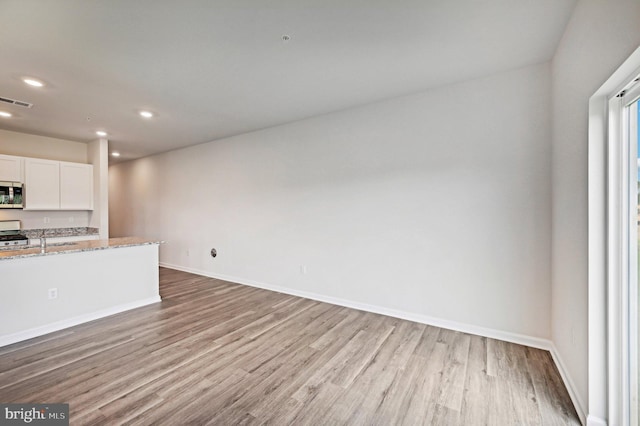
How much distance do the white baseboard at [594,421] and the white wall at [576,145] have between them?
23mm

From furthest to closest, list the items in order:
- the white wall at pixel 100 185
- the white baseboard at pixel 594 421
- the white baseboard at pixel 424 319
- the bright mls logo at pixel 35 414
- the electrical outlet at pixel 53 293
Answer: the white wall at pixel 100 185, the electrical outlet at pixel 53 293, the white baseboard at pixel 424 319, the bright mls logo at pixel 35 414, the white baseboard at pixel 594 421

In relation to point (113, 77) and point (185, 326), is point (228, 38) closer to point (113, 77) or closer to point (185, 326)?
point (113, 77)

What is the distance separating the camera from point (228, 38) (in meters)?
2.23

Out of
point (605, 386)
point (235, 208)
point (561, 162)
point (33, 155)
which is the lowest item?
point (605, 386)

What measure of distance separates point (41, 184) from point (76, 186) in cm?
47

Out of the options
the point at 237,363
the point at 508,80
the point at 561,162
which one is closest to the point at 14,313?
the point at 237,363

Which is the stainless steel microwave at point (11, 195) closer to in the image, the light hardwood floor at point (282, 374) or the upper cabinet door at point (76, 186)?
the upper cabinet door at point (76, 186)

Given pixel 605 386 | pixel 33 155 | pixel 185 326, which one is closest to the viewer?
pixel 605 386

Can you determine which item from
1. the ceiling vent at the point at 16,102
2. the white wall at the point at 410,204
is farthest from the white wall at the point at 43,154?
the white wall at the point at 410,204

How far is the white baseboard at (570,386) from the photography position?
1.78 meters

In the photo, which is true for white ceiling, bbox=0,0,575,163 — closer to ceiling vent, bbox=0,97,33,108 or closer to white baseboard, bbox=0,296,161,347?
ceiling vent, bbox=0,97,33,108

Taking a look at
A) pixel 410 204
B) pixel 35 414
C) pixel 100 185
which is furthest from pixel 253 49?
pixel 100 185

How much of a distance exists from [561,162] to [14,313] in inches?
212

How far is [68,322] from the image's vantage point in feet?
10.4
